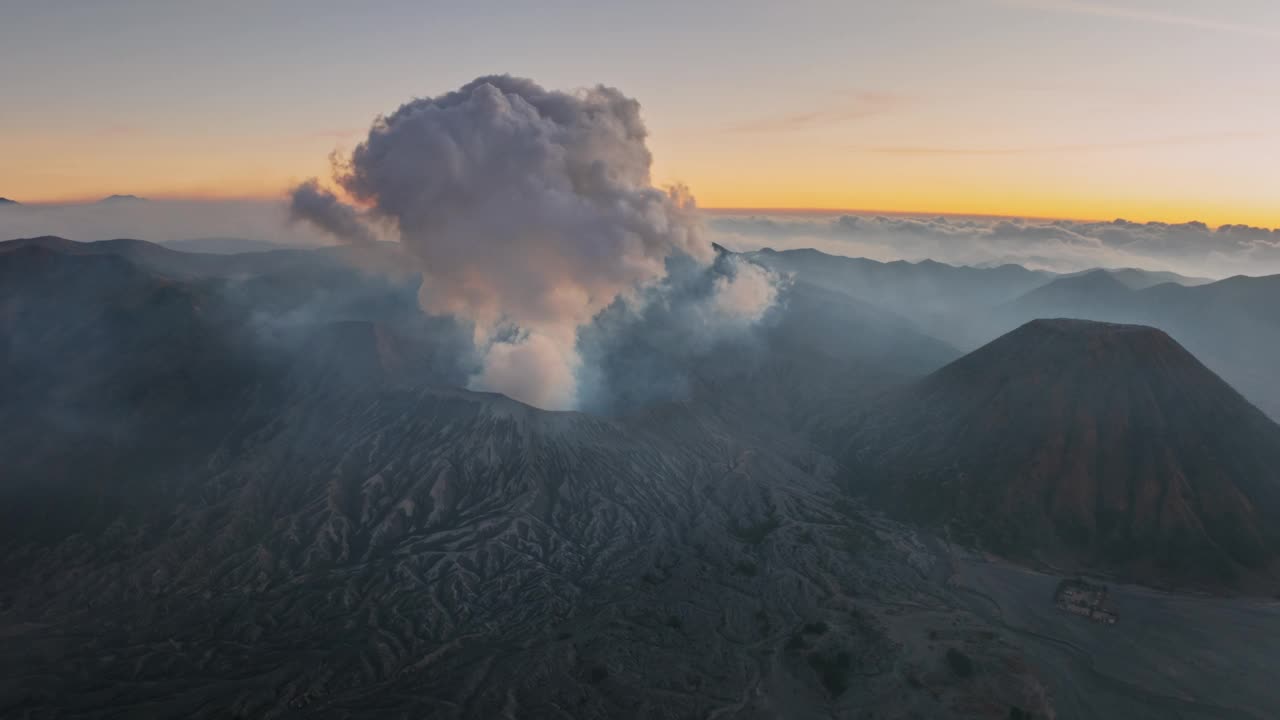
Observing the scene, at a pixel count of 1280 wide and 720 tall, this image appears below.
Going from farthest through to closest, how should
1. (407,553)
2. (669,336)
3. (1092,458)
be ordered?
(669,336) → (1092,458) → (407,553)

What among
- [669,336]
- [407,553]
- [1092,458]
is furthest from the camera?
[669,336]

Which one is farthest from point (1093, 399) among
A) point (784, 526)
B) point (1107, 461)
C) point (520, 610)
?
point (520, 610)

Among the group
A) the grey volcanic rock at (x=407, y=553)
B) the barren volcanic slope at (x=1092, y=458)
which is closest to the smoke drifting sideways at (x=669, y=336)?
the grey volcanic rock at (x=407, y=553)

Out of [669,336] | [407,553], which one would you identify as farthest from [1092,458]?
[407,553]

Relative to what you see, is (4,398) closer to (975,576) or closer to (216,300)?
(216,300)

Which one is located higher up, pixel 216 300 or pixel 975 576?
pixel 216 300

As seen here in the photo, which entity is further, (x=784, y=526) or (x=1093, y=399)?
(x=1093, y=399)

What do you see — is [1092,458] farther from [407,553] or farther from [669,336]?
[407,553]

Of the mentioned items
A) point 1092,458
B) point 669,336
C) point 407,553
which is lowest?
point 407,553

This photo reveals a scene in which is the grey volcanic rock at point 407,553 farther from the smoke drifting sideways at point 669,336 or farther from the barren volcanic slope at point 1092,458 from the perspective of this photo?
the barren volcanic slope at point 1092,458
